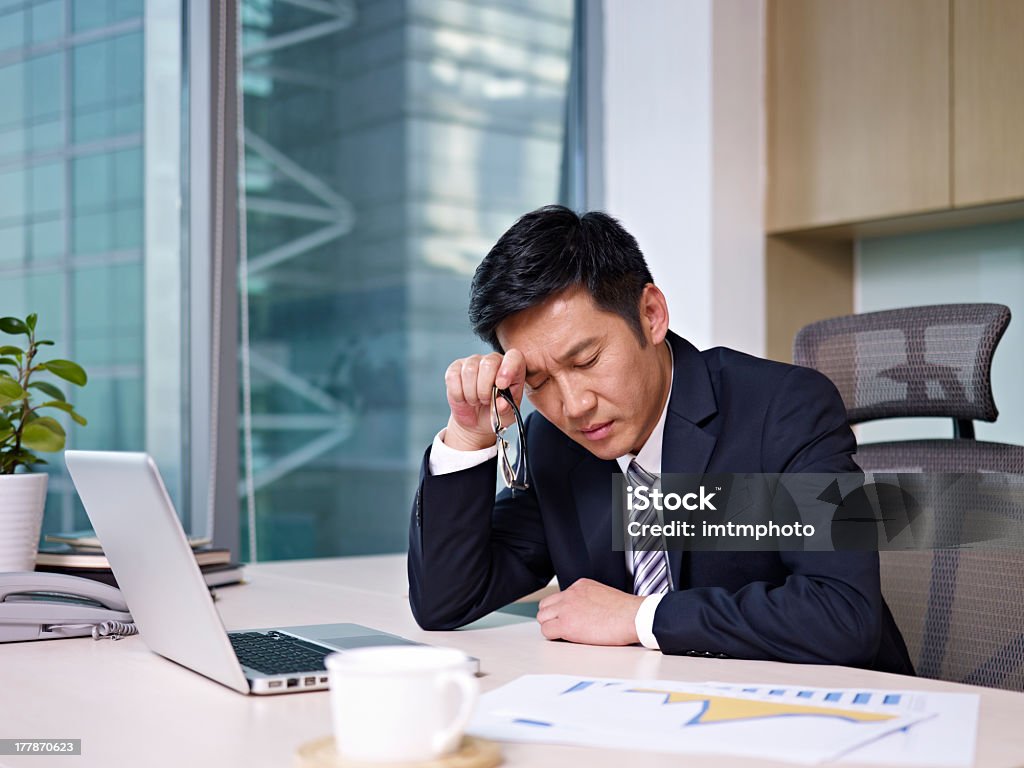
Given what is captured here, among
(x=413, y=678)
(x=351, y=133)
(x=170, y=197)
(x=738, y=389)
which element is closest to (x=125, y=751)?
(x=413, y=678)

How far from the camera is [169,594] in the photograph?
1.07 metres

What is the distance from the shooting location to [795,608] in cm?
124

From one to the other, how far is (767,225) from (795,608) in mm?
2251

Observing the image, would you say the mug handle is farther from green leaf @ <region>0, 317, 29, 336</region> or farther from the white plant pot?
green leaf @ <region>0, 317, 29, 336</region>

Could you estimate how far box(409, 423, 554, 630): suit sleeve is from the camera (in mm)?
1440

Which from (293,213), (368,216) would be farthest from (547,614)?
(368,216)

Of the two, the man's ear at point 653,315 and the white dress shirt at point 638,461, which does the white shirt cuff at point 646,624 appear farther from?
the man's ear at point 653,315

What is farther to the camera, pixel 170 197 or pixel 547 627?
pixel 170 197

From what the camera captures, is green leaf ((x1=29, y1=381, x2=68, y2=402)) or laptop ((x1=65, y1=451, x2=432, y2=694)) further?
green leaf ((x1=29, y1=381, x2=68, y2=402))

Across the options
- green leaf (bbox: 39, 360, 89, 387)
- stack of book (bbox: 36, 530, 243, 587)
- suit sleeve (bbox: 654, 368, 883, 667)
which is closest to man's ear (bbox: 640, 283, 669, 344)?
suit sleeve (bbox: 654, 368, 883, 667)

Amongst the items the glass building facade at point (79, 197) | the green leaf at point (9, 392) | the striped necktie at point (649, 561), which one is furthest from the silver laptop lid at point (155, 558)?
the glass building facade at point (79, 197)

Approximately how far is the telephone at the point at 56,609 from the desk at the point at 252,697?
2 cm

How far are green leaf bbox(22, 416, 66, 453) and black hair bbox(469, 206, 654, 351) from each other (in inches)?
25.6

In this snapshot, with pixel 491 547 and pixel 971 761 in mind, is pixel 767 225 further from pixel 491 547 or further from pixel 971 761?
pixel 971 761
